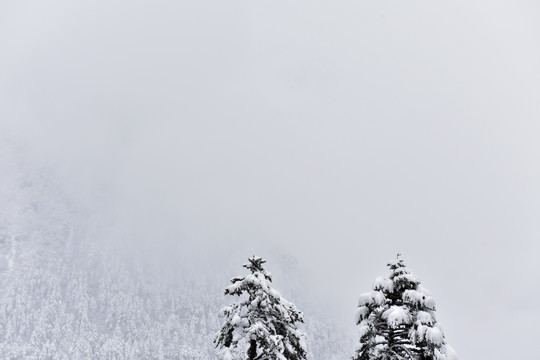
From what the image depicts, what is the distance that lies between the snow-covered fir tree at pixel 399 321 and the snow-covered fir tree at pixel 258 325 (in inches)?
99.6

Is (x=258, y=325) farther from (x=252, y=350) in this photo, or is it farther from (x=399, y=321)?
(x=399, y=321)

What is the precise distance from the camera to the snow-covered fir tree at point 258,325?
17.6 metres

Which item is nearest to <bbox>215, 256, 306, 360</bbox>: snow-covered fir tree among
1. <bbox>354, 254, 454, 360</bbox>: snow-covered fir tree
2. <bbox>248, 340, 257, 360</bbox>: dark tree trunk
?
<bbox>248, 340, 257, 360</bbox>: dark tree trunk

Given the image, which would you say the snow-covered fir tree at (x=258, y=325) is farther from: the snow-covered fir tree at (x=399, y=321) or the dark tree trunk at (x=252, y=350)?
the snow-covered fir tree at (x=399, y=321)

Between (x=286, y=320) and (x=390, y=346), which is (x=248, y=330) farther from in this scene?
(x=390, y=346)

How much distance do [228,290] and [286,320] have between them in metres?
2.47

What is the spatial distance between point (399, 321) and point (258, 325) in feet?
15.6

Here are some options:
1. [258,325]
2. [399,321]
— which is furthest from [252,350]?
[399,321]

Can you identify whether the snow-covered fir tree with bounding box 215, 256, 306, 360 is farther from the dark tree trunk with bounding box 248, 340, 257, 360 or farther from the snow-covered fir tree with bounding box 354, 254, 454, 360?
the snow-covered fir tree with bounding box 354, 254, 454, 360

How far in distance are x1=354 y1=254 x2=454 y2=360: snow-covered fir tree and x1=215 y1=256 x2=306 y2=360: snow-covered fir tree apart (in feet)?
8.30

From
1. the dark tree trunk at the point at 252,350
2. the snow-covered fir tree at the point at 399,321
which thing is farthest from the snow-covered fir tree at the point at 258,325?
the snow-covered fir tree at the point at 399,321

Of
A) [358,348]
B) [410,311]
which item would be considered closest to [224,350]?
[358,348]

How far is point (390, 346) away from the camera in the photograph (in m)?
16.8

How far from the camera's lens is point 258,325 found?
1733cm
